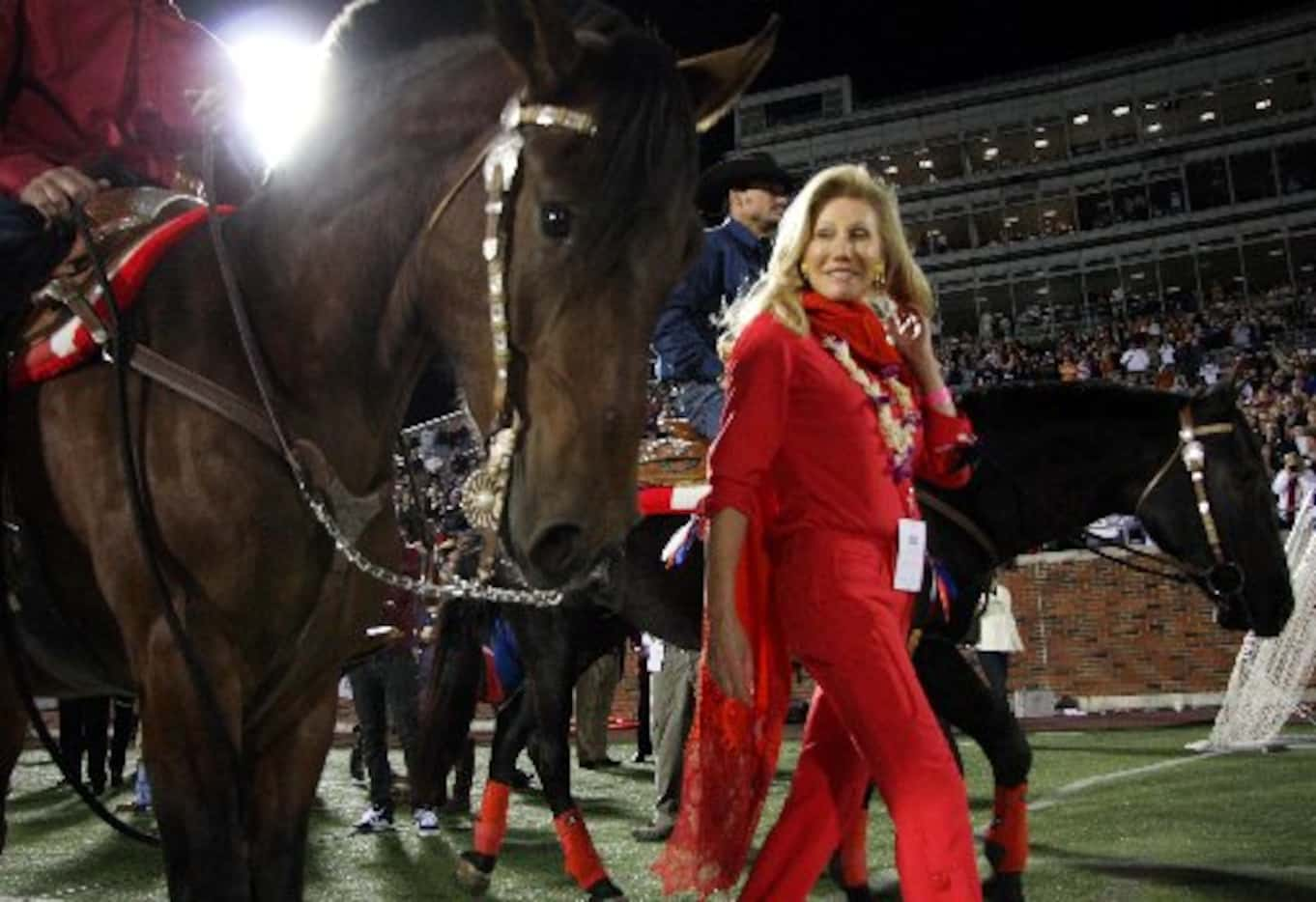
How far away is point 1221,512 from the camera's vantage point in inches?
278

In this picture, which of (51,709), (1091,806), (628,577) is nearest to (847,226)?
(628,577)

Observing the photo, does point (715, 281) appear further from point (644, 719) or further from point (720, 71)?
point (644, 719)

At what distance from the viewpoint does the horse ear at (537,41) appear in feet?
7.71

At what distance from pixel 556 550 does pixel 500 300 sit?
1.46ft

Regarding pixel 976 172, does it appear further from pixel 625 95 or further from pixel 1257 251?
pixel 625 95

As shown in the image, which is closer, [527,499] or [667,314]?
[527,499]

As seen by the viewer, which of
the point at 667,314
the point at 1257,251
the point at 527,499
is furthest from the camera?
the point at 1257,251

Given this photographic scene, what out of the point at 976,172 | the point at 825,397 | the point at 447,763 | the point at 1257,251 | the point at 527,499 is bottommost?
the point at 447,763

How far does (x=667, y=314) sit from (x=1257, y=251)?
4500cm

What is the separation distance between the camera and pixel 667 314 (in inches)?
255

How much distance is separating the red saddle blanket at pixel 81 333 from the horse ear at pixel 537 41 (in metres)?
0.98

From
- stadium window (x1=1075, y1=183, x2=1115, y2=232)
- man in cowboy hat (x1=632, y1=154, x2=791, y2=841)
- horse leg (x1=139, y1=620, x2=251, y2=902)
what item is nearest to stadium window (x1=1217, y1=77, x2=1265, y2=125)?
stadium window (x1=1075, y1=183, x2=1115, y2=232)

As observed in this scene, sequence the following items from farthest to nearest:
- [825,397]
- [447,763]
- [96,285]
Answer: [447,763] < [825,397] < [96,285]

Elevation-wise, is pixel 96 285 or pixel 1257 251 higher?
pixel 1257 251
